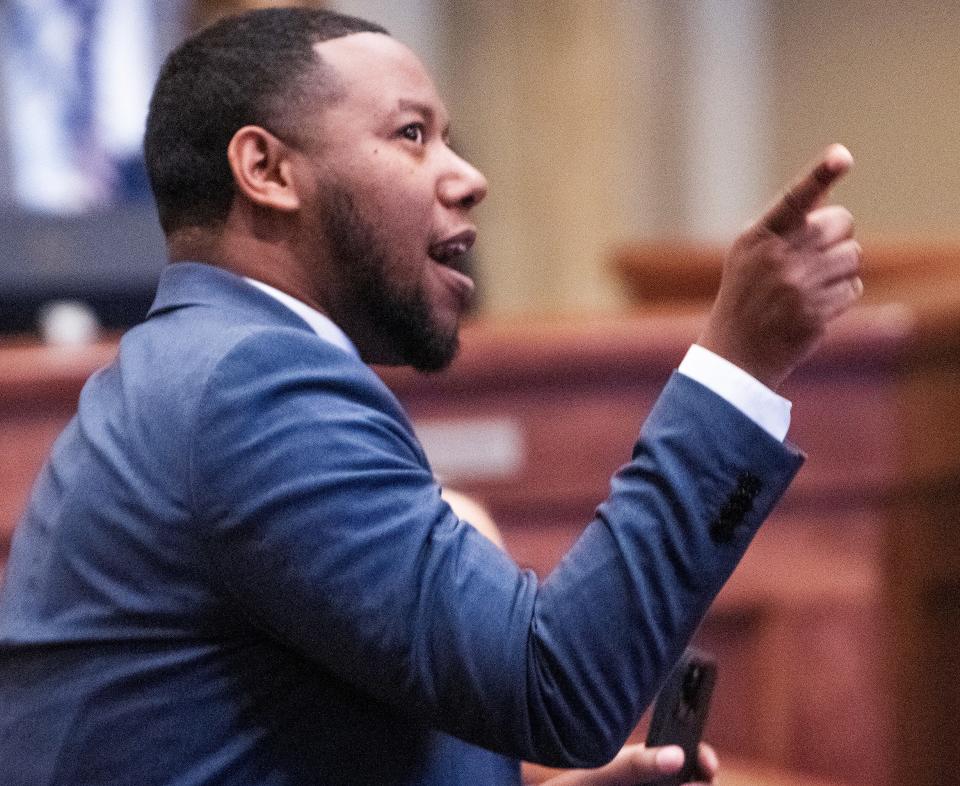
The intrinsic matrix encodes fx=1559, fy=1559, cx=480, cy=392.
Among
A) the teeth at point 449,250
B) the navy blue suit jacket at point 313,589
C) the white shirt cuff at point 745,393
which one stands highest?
the teeth at point 449,250

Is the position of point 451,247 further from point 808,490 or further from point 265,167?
point 808,490

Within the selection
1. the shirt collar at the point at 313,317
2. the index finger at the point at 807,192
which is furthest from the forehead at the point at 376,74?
the index finger at the point at 807,192

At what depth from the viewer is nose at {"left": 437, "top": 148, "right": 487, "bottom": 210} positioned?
1.02 m

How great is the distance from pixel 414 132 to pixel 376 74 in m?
0.04

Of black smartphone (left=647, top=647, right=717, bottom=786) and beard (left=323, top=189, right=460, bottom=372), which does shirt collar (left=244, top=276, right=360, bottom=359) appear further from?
black smartphone (left=647, top=647, right=717, bottom=786)

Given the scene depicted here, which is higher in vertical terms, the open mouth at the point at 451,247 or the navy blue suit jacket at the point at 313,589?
the open mouth at the point at 451,247

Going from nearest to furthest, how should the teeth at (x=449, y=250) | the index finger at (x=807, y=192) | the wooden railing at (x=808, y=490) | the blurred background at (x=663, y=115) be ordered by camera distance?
the index finger at (x=807, y=192), the teeth at (x=449, y=250), the wooden railing at (x=808, y=490), the blurred background at (x=663, y=115)

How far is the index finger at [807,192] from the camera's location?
0.79 metres

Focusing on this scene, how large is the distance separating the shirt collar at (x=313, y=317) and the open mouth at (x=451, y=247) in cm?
8

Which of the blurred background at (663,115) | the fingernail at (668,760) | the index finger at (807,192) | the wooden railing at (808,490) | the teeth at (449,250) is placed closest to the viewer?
the index finger at (807,192)

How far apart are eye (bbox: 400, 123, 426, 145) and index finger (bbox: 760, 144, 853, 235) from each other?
0.28 metres

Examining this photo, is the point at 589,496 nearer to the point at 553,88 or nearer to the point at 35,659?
the point at 35,659

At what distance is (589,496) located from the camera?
197 cm

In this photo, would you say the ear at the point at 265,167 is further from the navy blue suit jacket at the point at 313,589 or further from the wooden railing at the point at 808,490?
the wooden railing at the point at 808,490
